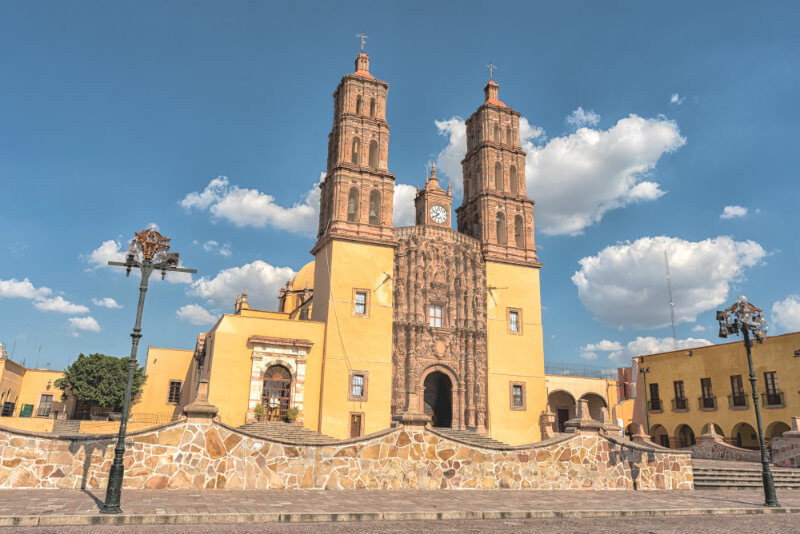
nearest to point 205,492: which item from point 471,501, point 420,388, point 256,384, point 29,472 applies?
point 29,472

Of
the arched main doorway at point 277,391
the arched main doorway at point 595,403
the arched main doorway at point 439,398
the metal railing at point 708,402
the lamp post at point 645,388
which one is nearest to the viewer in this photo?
the arched main doorway at point 277,391

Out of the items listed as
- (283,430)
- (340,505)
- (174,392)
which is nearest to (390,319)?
(283,430)

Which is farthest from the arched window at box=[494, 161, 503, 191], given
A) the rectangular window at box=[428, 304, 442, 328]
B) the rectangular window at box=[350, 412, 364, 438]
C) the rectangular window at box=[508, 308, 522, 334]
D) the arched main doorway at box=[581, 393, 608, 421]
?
the rectangular window at box=[350, 412, 364, 438]

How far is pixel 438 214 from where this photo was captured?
36312mm

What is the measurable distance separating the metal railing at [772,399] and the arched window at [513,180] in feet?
57.5

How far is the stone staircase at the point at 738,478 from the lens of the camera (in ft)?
62.1

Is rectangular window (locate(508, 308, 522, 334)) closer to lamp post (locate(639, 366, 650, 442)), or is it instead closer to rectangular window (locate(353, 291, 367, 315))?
rectangular window (locate(353, 291, 367, 315))

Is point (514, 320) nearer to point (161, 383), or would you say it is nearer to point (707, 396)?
point (707, 396)

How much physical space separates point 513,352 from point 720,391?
12862 millimetres

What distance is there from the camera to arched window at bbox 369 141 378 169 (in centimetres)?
3266

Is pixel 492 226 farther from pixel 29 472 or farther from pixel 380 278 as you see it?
pixel 29 472

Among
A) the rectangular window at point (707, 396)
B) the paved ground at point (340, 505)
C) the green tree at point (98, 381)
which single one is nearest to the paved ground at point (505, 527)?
the paved ground at point (340, 505)

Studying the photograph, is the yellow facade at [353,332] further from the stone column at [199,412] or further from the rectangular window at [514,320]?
the stone column at [199,412]

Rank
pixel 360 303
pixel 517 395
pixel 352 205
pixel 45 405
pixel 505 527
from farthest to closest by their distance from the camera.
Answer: pixel 45 405 → pixel 352 205 → pixel 517 395 → pixel 360 303 → pixel 505 527
